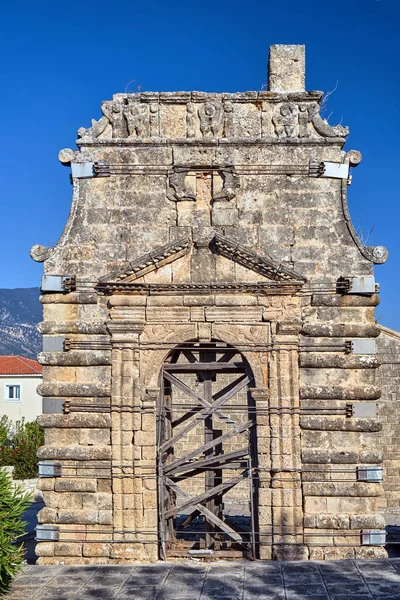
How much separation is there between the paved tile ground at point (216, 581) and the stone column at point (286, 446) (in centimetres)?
34

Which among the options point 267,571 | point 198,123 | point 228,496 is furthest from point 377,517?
point 228,496

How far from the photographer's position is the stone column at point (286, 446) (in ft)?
34.6

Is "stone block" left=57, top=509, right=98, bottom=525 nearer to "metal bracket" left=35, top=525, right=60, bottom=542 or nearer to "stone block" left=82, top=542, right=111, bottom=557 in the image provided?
"metal bracket" left=35, top=525, right=60, bottom=542

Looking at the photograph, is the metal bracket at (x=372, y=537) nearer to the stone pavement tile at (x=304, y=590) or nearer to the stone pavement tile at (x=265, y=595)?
the stone pavement tile at (x=304, y=590)

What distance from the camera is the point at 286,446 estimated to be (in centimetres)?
1063

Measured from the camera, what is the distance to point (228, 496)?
2144 cm

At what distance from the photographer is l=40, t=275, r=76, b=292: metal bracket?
36.1 feet

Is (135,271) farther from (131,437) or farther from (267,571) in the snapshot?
(267,571)

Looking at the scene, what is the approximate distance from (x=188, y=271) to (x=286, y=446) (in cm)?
270

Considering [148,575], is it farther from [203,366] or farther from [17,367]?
[17,367]

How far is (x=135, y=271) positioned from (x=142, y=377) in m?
1.43

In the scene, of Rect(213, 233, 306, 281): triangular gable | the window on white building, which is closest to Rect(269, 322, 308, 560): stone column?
Rect(213, 233, 306, 281): triangular gable

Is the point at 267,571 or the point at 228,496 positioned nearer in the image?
the point at 267,571

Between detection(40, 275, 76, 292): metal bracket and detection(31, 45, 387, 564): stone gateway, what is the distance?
31 millimetres
